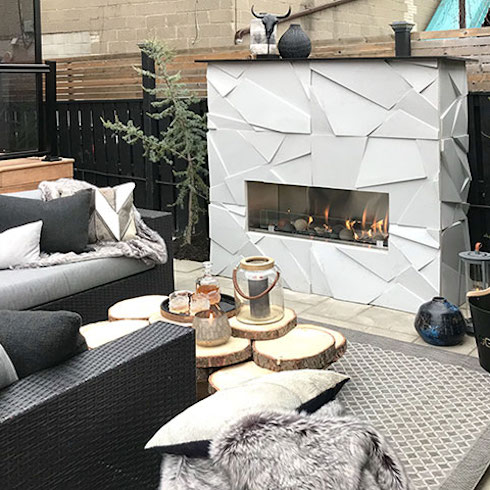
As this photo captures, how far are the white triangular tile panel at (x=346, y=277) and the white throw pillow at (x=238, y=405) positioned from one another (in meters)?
2.84

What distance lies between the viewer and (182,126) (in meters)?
5.83

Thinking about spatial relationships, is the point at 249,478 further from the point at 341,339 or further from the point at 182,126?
the point at 182,126

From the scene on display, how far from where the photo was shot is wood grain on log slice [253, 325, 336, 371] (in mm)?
2953

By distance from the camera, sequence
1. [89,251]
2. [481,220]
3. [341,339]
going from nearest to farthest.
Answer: [341,339] → [89,251] → [481,220]

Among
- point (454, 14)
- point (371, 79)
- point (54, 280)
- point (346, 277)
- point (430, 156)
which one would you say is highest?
point (454, 14)

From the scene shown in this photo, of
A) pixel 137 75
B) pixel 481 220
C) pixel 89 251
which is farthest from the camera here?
pixel 137 75

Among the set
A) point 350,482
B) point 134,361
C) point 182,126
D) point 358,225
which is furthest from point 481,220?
point 350,482

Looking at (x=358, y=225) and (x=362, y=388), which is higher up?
(x=358, y=225)

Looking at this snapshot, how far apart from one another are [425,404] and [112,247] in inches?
78.5

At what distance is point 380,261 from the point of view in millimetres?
4637

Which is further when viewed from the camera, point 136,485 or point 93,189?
point 93,189

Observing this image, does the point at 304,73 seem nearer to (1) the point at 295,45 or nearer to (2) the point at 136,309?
(1) the point at 295,45

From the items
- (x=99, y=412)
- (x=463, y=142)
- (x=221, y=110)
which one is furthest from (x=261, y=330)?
(x=221, y=110)

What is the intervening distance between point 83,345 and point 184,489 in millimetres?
706
